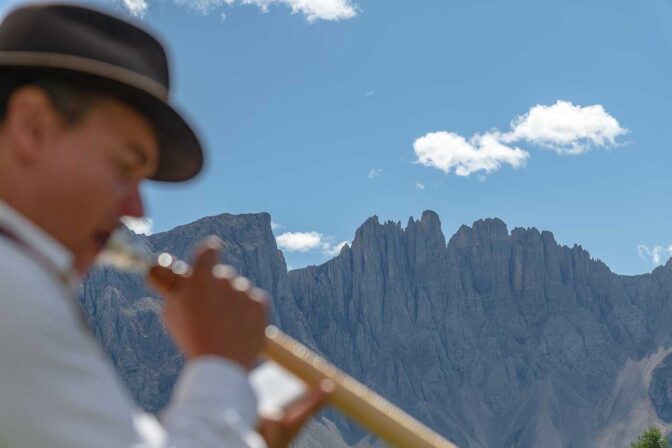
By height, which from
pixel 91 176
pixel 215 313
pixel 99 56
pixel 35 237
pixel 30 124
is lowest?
pixel 215 313

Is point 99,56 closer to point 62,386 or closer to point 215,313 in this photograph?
A: point 215,313

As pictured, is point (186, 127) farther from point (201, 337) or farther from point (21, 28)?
point (201, 337)

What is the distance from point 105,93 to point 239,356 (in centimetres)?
66

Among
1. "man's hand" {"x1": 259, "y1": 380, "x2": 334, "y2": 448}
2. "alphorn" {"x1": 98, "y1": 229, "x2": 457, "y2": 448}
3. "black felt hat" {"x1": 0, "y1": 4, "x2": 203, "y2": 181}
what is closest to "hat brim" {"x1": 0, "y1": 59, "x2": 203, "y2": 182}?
"black felt hat" {"x1": 0, "y1": 4, "x2": 203, "y2": 181}

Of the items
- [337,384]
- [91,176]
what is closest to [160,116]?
[91,176]

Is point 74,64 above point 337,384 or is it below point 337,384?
above

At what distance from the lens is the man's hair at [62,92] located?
1.77 meters

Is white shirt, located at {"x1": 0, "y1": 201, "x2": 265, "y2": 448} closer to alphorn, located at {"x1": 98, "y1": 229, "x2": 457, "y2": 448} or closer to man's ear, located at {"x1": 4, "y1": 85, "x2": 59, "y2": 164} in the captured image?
man's ear, located at {"x1": 4, "y1": 85, "x2": 59, "y2": 164}

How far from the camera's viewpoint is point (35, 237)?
164cm

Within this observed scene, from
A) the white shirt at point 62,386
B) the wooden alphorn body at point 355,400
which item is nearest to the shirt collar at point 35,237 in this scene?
the white shirt at point 62,386

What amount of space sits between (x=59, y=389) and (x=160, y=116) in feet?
2.69

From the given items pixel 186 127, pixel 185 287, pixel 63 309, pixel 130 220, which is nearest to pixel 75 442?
pixel 63 309

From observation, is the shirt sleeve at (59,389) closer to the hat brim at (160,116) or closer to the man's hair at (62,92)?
the man's hair at (62,92)

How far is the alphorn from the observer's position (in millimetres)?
2018
